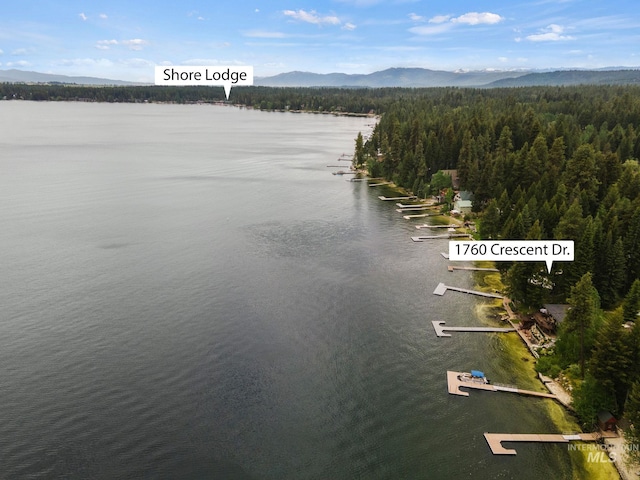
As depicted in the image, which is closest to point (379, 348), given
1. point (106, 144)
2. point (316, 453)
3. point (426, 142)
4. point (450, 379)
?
point (450, 379)

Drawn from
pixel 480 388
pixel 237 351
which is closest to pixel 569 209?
pixel 480 388

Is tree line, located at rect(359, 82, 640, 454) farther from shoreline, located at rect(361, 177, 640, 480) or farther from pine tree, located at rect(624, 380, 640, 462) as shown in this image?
shoreline, located at rect(361, 177, 640, 480)

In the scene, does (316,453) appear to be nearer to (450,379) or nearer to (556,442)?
(450,379)

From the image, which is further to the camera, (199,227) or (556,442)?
(199,227)

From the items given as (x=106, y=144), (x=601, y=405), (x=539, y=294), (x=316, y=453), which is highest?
(x=106, y=144)

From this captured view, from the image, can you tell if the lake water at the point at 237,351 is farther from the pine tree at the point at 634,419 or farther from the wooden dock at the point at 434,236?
the pine tree at the point at 634,419

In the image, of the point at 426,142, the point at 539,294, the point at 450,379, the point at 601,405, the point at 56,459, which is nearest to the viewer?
the point at 56,459

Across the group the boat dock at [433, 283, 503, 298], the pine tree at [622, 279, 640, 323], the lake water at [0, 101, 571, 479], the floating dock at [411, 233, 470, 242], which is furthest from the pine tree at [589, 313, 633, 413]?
the floating dock at [411, 233, 470, 242]

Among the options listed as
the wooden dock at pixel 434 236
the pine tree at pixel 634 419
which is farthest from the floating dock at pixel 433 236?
the pine tree at pixel 634 419
